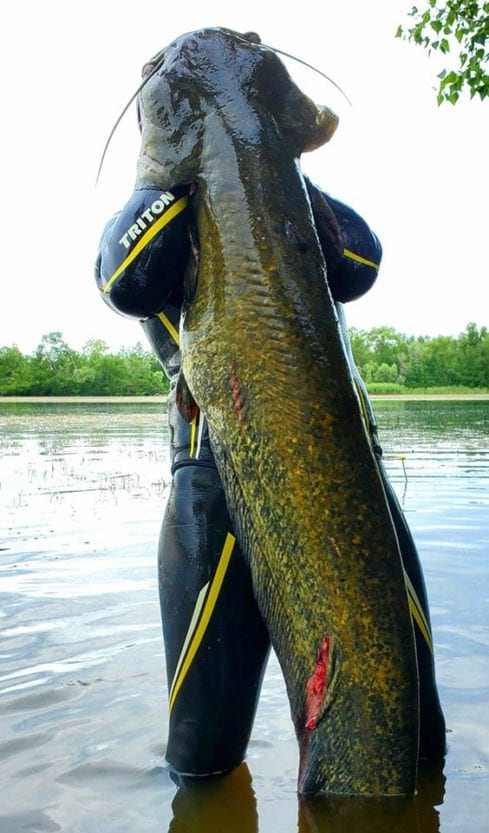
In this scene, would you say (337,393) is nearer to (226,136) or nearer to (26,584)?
(226,136)

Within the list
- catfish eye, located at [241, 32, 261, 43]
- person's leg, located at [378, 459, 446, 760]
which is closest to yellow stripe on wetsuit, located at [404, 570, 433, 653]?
person's leg, located at [378, 459, 446, 760]

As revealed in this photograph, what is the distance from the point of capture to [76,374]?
69.4m

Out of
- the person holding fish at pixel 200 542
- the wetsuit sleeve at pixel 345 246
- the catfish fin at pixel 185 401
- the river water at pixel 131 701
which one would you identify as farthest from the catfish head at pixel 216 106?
the river water at pixel 131 701

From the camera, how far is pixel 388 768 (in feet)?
8.33

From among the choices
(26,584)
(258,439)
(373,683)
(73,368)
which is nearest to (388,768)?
(373,683)

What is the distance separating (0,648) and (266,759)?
2015mm

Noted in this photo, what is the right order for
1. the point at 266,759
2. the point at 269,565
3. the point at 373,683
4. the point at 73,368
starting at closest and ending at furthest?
the point at 373,683
the point at 269,565
the point at 266,759
the point at 73,368

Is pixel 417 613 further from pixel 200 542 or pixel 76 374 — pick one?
pixel 76 374

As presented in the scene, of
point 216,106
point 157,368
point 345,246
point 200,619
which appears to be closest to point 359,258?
point 345,246

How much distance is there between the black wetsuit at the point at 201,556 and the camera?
288 cm

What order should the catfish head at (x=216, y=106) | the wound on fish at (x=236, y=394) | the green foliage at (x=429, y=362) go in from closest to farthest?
the wound on fish at (x=236, y=394) < the catfish head at (x=216, y=106) < the green foliage at (x=429, y=362)

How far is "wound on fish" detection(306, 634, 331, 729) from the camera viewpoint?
254 centimetres

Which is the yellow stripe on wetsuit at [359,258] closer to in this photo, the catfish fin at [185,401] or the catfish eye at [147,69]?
the catfish fin at [185,401]

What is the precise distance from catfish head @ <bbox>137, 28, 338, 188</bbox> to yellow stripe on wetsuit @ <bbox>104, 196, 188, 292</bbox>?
0.07m
